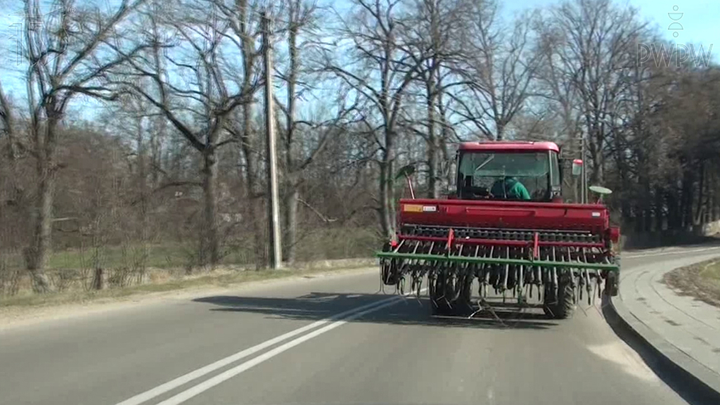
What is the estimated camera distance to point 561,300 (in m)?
12.6

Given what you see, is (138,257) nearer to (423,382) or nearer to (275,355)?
(275,355)

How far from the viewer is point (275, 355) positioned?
30.3ft

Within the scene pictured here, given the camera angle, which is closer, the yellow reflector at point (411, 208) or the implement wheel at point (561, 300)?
the implement wheel at point (561, 300)

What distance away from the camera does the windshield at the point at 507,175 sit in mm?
14148

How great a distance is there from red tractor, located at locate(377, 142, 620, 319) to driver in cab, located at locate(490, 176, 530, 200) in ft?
5.77

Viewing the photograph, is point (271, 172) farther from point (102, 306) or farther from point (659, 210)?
point (659, 210)

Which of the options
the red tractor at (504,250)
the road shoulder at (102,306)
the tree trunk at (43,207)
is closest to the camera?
the red tractor at (504,250)

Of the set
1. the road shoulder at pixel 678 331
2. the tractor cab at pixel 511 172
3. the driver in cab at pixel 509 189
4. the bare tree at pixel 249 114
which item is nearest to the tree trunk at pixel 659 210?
the bare tree at pixel 249 114

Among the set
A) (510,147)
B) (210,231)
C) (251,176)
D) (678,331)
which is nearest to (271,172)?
(210,231)

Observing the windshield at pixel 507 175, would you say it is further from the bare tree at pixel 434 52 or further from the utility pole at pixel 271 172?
the bare tree at pixel 434 52

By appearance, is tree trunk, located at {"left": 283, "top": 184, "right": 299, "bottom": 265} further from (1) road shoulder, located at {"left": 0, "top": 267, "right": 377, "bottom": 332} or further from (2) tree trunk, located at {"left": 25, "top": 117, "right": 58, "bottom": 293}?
(1) road shoulder, located at {"left": 0, "top": 267, "right": 377, "bottom": 332}

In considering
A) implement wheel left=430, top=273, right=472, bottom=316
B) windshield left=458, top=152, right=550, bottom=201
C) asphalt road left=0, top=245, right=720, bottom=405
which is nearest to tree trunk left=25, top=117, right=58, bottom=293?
asphalt road left=0, top=245, right=720, bottom=405

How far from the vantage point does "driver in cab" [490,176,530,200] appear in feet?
46.1

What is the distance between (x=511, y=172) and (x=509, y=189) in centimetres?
37
